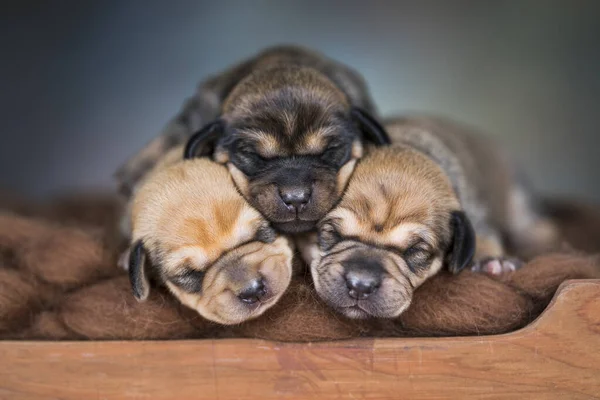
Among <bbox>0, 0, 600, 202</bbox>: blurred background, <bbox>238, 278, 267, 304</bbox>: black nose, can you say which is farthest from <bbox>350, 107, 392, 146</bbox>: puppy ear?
<bbox>0, 0, 600, 202</bbox>: blurred background

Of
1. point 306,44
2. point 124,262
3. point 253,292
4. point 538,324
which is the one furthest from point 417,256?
point 306,44

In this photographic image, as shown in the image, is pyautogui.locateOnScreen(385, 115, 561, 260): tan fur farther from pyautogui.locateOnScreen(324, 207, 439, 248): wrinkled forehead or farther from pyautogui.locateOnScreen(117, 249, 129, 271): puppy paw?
pyautogui.locateOnScreen(117, 249, 129, 271): puppy paw

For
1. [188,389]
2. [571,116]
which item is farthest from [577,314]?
[571,116]

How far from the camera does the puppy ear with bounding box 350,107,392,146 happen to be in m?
3.22

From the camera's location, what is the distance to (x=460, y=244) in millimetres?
2836

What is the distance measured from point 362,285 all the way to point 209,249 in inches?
25.3

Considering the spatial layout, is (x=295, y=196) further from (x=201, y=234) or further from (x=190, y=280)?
(x=190, y=280)

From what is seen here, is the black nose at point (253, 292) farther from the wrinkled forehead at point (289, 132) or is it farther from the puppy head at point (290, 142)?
the wrinkled forehead at point (289, 132)

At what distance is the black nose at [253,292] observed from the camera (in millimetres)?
2564

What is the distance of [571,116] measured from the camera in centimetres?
619

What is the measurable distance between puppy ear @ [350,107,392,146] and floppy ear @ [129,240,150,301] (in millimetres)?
1199

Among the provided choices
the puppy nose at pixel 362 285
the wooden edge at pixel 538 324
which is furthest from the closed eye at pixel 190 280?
the puppy nose at pixel 362 285

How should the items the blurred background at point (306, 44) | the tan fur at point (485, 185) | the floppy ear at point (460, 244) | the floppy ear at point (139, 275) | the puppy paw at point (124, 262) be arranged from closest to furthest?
the floppy ear at point (139, 275)
the floppy ear at point (460, 244)
the puppy paw at point (124, 262)
the tan fur at point (485, 185)
the blurred background at point (306, 44)

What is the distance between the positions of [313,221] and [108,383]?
3.44 ft
